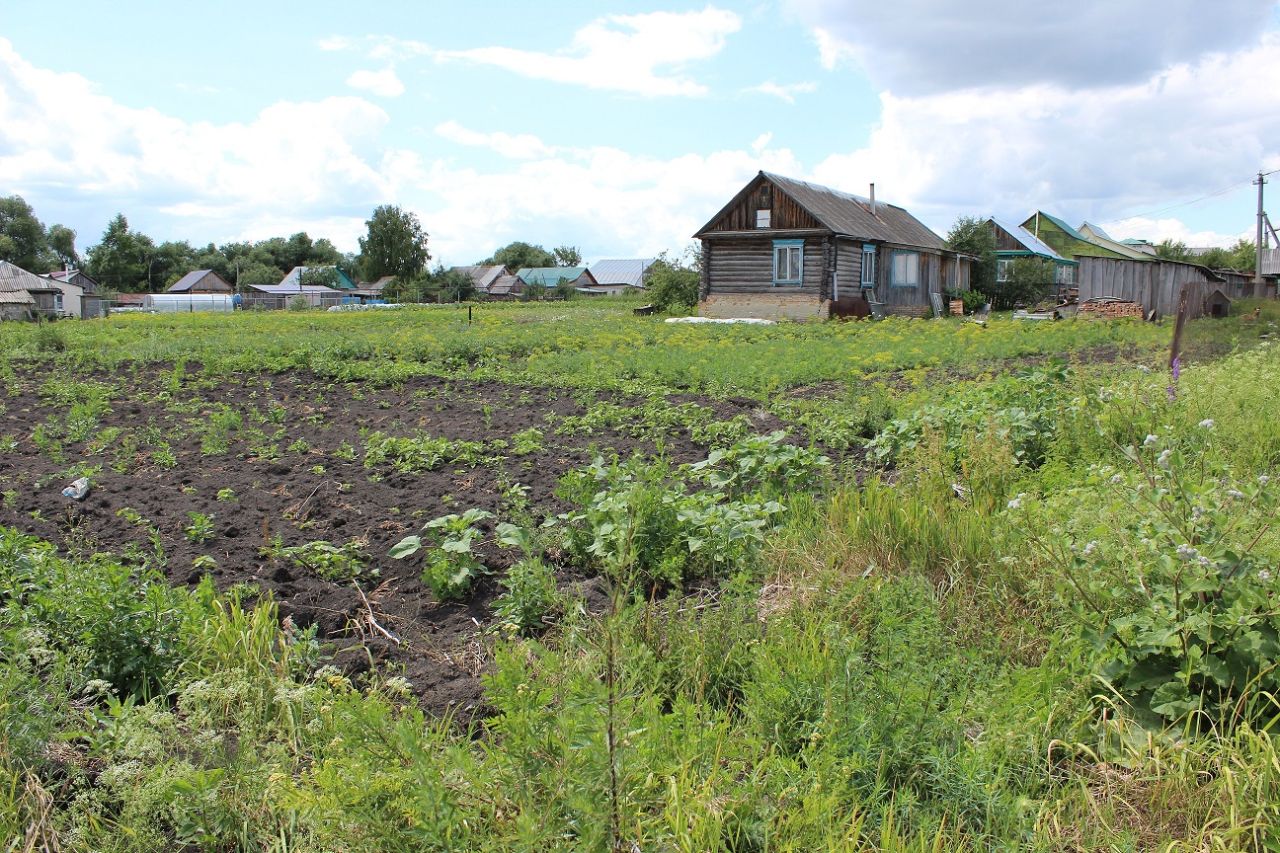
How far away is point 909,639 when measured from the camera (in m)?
3.29

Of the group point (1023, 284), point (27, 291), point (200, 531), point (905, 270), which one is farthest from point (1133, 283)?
point (27, 291)

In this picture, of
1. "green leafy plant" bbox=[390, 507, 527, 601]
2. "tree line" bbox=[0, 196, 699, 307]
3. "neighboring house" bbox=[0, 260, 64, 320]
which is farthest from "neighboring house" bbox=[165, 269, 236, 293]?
"green leafy plant" bbox=[390, 507, 527, 601]

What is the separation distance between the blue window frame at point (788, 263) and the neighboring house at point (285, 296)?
4634 centimetres

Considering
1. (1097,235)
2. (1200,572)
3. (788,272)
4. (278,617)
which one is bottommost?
(278,617)

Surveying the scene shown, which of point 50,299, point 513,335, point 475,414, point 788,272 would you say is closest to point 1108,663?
point 475,414

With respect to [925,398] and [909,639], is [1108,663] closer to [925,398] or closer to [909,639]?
[909,639]

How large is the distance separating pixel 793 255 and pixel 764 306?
196 cm

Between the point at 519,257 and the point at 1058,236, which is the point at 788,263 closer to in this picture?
the point at 1058,236

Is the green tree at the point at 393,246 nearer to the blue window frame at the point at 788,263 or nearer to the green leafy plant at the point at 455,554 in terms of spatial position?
the blue window frame at the point at 788,263

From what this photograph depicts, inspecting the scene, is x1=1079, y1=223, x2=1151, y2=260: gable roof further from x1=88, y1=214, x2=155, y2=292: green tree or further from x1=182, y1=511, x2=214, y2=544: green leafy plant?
x1=88, y1=214, x2=155, y2=292: green tree

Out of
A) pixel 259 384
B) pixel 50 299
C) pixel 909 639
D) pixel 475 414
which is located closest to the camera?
pixel 909 639

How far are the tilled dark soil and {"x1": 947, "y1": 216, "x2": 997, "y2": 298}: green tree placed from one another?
32.3 meters

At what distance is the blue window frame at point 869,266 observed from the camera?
32.8 m

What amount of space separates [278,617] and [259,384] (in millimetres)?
9768
